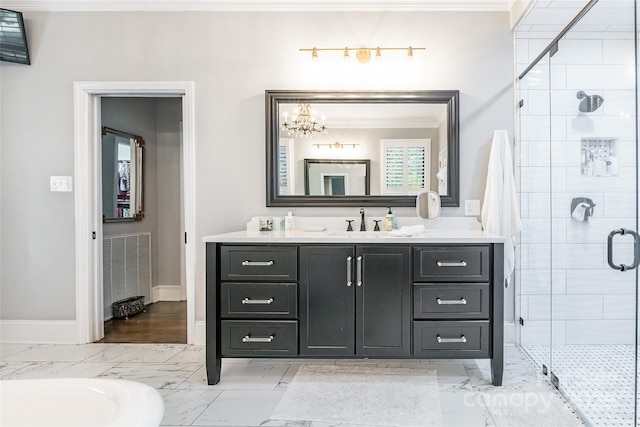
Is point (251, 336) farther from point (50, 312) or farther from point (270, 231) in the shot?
point (50, 312)

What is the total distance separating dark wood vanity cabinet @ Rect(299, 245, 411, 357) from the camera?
7.70 feet

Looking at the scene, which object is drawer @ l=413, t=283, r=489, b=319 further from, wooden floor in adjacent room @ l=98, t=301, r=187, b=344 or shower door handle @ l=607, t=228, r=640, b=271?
wooden floor in adjacent room @ l=98, t=301, r=187, b=344

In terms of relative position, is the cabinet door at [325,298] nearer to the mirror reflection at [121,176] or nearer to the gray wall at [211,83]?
the gray wall at [211,83]

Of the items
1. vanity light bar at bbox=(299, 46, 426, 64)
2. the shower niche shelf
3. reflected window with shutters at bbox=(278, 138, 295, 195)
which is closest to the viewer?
the shower niche shelf

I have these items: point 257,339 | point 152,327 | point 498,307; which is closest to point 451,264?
point 498,307

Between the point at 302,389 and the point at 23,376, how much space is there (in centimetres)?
174

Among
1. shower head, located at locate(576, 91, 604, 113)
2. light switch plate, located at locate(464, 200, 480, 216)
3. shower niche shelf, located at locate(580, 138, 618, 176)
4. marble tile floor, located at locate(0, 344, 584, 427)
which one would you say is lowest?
marble tile floor, located at locate(0, 344, 584, 427)

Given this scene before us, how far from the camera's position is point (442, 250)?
7.68 ft

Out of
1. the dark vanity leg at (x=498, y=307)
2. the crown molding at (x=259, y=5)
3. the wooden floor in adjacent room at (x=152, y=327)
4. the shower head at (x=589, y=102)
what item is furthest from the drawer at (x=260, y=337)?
the crown molding at (x=259, y=5)

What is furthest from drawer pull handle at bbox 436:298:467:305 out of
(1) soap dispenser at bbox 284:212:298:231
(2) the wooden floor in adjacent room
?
(2) the wooden floor in adjacent room

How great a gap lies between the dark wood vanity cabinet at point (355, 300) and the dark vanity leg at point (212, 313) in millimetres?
492

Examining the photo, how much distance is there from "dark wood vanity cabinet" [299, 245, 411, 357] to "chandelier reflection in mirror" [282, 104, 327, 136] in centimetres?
105

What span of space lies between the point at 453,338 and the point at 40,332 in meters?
3.04

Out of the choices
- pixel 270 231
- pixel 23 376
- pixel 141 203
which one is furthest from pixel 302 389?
pixel 141 203
